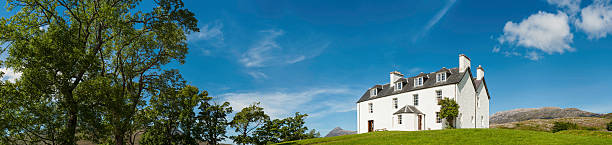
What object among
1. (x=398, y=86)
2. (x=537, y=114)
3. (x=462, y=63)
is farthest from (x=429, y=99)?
(x=537, y=114)

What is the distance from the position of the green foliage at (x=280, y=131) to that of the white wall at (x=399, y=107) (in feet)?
29.5

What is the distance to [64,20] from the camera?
16125mm

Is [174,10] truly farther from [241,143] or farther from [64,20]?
[241,143]

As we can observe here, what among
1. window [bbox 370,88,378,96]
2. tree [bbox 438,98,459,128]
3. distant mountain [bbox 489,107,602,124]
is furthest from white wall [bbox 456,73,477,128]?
distant mountain [bbox 489,107,602,124]

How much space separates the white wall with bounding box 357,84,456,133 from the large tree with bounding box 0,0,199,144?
2816 centimetres

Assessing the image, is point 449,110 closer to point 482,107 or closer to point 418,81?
point 418,81

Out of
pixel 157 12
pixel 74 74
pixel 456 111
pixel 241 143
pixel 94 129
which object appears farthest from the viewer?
pixel 241 143

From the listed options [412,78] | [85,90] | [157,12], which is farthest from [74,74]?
[412,78]

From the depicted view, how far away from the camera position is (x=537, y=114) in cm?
9606

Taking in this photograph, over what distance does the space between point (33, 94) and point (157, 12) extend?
25.2 feet

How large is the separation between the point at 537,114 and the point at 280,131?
288 ft

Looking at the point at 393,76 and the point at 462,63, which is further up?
the point at 462,63

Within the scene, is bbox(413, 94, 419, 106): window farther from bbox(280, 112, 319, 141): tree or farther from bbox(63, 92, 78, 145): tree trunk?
bbox(63, 92, 78, 145): tree trunk

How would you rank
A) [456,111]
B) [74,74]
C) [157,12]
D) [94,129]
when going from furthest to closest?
[456,111] < [157,12] < [94,129] < [74,74]
